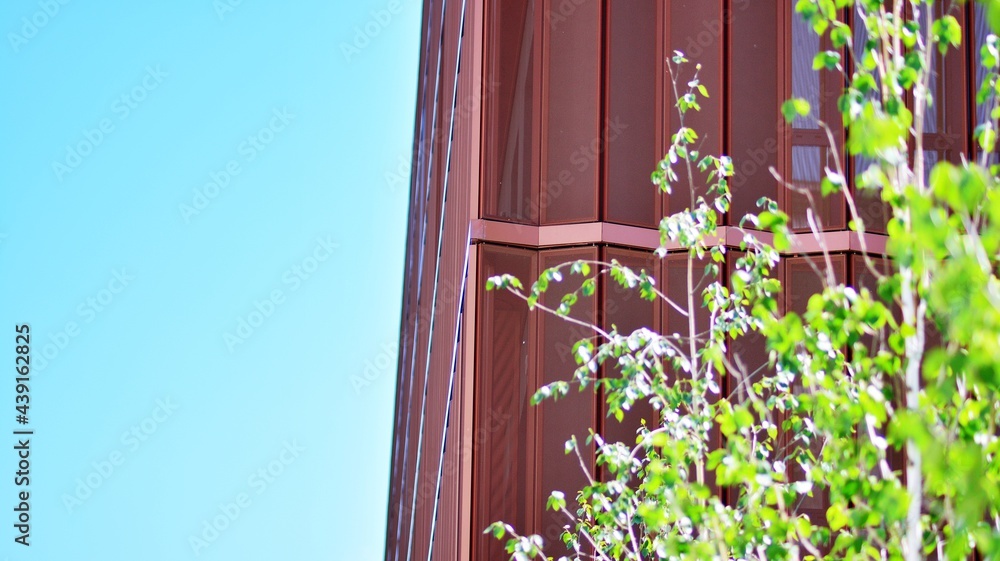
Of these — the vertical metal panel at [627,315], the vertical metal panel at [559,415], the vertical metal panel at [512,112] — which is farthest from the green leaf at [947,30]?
the vertical metal panel at [512,112]

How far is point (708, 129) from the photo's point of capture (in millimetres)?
10492

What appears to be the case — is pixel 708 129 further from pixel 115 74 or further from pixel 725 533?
pixel 115 74

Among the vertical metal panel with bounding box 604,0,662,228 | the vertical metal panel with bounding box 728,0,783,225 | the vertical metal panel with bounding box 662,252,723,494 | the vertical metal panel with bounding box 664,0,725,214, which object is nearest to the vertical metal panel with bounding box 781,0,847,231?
the vertical metal panel with bounding box 728,0,783,225

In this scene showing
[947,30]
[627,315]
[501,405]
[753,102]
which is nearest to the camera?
[947,30]

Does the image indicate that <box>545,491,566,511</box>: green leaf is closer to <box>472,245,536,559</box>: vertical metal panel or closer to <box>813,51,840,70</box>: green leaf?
<box>813,51,840,70</box>: green leaf

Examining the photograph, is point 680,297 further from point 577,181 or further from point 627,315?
point 577,181

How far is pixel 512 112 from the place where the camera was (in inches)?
398

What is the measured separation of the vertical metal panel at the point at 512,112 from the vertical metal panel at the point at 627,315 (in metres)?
0.95

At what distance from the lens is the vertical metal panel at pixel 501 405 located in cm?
930

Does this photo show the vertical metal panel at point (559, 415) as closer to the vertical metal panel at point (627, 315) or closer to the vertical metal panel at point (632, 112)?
the vertical metal panel at point (627, 315)

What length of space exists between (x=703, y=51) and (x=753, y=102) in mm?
726

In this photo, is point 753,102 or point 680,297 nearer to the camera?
point 680,297

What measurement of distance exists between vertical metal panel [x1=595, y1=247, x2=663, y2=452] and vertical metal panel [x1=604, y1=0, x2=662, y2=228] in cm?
37

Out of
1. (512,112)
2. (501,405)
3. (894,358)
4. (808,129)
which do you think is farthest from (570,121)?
(894,358)
